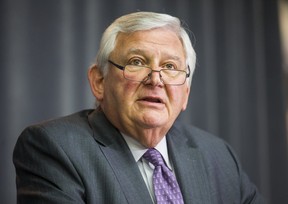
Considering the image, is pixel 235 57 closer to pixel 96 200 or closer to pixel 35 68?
pixel 35 68

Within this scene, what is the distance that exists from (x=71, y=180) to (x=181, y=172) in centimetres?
50

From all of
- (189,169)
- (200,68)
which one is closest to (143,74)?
(189,169)

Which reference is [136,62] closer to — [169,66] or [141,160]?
[169,66]

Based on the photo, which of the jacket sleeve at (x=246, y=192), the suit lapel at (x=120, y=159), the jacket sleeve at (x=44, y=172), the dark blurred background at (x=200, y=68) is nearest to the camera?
the jacket sleeve at (x=44, y=172)

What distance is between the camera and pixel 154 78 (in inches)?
63.9

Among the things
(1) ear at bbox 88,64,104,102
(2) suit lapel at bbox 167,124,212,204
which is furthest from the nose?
(2) suit lapel at bbox 167,124,212,204

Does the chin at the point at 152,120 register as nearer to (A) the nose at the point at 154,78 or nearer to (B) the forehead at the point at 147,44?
(A) the nose at the point at 154,78

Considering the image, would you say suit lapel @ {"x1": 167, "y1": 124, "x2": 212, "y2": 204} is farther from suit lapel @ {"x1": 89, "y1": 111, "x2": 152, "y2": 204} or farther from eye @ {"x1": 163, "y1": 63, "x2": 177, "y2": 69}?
eye @ {"x1": 163, "y1": 63, "x2": 177, "y2": 69}

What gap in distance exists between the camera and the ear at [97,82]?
177cm

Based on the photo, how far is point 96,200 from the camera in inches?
58.6

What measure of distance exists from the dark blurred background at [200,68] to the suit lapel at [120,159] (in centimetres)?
60

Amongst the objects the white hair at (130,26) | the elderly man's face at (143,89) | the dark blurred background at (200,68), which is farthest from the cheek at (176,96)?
the dark blurred background at (200,68)

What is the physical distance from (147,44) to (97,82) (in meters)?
0.29

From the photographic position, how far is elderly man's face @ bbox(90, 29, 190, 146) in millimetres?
1621
